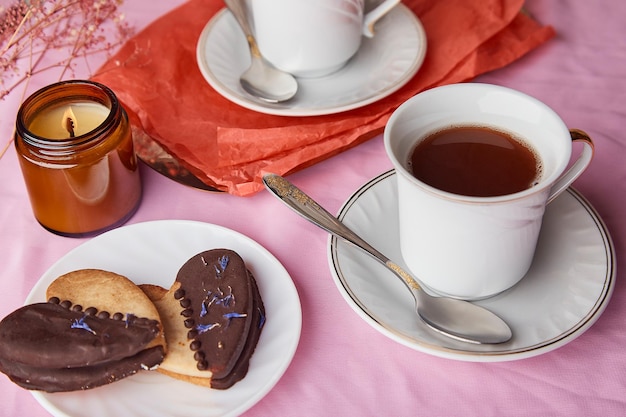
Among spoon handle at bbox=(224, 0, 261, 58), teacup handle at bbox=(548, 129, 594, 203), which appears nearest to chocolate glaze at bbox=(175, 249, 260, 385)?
teacup handle at bbox=(548, 129, 594, 203)

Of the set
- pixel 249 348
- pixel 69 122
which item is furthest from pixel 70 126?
pixel 249 348

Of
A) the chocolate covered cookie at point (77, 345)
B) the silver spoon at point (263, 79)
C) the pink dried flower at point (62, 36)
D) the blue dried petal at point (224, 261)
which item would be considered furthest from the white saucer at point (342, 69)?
the chocolate covered cookie at point (77, 345)

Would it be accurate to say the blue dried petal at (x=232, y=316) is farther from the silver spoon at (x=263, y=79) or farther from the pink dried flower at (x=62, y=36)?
the pink dried flower at (x=62, y=36)

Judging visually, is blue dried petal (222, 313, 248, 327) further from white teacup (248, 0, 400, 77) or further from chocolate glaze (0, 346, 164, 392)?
white teacup (248, 0, 400, 77)

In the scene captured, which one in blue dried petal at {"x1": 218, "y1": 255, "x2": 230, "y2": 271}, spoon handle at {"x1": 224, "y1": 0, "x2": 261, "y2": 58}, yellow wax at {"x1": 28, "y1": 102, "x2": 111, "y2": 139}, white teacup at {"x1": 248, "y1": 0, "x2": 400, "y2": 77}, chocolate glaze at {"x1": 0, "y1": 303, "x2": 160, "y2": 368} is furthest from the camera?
spoon handle at {"x1": 224, "y1": 0, "x2": 261, "y2": 58}

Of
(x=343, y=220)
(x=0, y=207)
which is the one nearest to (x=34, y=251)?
(x=0, y=207)

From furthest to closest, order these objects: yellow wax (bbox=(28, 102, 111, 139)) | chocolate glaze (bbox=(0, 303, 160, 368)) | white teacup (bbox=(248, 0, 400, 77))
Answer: white teacup (bbox=(248, 0, 400, 77)) < yellow wax (bbox=(28, 102, 111, 139)) < chocolate glaze (bbox=(0, 303, 160, 368))

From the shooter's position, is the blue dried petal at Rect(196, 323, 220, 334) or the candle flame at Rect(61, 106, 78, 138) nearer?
the blue dried petal at Rect(196, 323, 220, 334)
